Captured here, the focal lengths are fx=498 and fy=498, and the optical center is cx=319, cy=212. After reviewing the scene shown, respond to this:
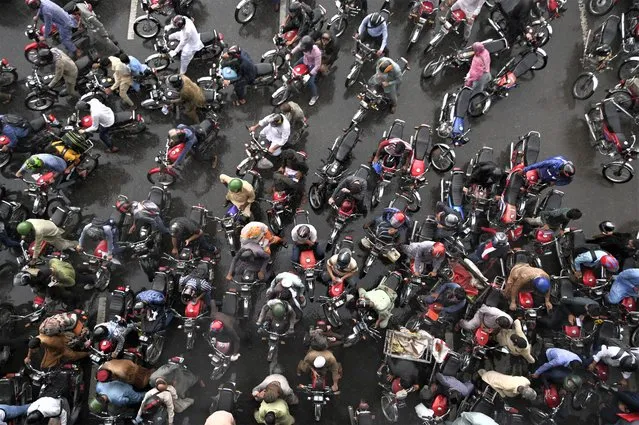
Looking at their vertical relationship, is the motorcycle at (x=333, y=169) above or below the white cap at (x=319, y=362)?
above

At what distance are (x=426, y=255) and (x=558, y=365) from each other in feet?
10.4

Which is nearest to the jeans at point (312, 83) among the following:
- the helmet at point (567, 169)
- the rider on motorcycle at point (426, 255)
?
the rider on motorcycle at point (426, 255)

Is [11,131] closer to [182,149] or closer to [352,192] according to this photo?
[182,149]

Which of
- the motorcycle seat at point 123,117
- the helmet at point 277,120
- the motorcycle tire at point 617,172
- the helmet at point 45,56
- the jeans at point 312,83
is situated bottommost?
the helmet at point 277,120

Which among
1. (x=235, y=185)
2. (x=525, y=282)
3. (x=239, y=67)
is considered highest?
(x=239, y=67)

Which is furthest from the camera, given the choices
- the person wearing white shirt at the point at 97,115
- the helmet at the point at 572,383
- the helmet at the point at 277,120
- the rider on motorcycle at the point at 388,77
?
the rider on motorcycle at the point at 388,77

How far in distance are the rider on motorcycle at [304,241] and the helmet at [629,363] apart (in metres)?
6.06

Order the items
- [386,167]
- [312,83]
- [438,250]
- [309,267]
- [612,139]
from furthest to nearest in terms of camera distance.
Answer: [312,83], [612,139], [386,167], [309,267], [438,250]

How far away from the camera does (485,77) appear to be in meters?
12.4

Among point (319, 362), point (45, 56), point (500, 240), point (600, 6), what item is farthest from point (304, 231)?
point (600, 6)

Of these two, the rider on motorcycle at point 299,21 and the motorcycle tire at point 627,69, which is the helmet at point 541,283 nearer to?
the motorcycle tire at point 627,69

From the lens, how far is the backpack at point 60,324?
30.3 feet

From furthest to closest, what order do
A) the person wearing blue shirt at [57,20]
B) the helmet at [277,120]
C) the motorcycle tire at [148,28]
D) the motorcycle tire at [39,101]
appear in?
1. the motorcycle tire at [148,28]
2. the motorcycle tire at [39,101]
3. the person wearing blue shirt at [57,20]
4. the helmet at [277,120]

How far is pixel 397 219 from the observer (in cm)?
1031
